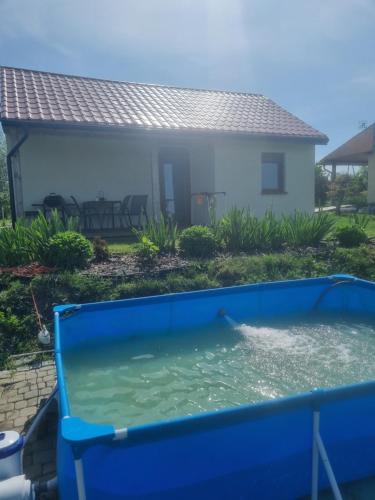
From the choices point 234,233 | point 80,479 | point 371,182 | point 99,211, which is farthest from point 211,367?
point 371,182

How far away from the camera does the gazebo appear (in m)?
19.6

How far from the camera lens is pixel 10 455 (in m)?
2.04

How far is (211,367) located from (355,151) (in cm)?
2036

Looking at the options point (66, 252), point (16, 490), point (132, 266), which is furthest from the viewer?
point (132, 266)

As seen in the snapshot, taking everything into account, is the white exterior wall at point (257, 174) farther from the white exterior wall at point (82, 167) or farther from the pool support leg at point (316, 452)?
the pool support leg at point (316, 452)

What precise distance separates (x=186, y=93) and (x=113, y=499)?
45.0 ft

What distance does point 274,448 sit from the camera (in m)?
2.09

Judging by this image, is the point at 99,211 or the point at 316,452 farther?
the point at 99,211

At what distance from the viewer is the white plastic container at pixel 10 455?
6.62ft

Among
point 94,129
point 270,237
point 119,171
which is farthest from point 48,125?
point 270,237

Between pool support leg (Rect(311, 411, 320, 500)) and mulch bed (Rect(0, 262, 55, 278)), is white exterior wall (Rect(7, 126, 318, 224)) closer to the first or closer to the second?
mulch bed (Rect(0, 262, 55, 278))

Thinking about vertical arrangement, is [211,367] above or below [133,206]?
below

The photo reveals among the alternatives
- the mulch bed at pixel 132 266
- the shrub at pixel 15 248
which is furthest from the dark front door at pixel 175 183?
the shrub at pixel 15 248

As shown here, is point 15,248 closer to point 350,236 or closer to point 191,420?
point 191,420
